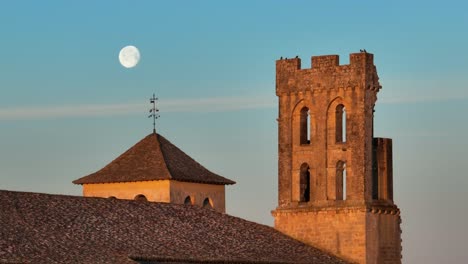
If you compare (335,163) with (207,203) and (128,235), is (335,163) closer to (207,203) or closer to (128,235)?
(207,203)

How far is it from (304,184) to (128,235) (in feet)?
31.2

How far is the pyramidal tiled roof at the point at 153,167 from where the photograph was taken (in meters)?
53.2

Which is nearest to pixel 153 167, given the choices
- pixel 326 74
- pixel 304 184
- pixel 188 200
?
pixel 188 200

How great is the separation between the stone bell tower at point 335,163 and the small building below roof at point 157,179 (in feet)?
10.1

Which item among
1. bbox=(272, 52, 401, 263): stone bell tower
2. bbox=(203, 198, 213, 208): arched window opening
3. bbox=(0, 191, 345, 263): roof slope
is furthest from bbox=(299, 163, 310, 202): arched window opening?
bbox=(203, 198, 213, 208): arched window opening

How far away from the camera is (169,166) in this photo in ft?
175

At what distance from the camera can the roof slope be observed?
41438mm

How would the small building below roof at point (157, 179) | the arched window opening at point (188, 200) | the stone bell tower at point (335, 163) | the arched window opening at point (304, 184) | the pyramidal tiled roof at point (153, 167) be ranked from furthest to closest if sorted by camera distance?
the arched window opening at point (188, 200)
the pyramidal tiled roof at point (153, 167)
the small building below roof at point (157, 179)
the arched window opening at point (304, 184)
the stone bell tower at point (335, 163)

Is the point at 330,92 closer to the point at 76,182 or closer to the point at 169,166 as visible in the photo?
the point at 169,166

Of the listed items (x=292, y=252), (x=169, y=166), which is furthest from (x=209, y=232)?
(x=169, y=166)

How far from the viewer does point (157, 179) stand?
174 feet

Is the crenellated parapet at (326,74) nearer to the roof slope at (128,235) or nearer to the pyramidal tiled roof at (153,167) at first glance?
the pyramidal tiled roof at (153,167)

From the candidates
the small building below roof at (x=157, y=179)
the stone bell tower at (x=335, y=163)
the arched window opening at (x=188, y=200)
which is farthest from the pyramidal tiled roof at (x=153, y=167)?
the stone bell tower at (x=335, y=163)

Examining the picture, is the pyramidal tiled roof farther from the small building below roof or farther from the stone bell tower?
the stone bell tower
